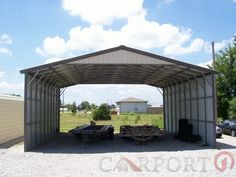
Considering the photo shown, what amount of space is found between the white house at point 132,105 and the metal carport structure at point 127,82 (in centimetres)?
6823

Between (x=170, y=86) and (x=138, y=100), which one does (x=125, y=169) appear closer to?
(x=170, y=86)

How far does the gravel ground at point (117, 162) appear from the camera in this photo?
35.7 ft

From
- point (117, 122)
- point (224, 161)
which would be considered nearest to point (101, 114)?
point (117, 122)

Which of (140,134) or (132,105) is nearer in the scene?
(140,134)

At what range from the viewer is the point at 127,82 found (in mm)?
28984

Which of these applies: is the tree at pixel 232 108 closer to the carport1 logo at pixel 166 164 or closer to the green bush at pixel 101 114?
the carport1 logo at pixel 166 164

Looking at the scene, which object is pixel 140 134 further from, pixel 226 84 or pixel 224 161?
pixel 226 84

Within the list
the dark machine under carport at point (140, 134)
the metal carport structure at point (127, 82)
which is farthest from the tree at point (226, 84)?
the dark machine under carport at point (140, 134)

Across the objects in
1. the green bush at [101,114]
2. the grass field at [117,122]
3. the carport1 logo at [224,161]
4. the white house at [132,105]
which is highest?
the white house at [132,105]

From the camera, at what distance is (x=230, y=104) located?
3123 cm

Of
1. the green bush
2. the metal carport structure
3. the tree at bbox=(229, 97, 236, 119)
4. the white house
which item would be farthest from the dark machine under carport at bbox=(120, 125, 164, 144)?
the white house

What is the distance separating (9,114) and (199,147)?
1107cm

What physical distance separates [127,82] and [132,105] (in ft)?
227

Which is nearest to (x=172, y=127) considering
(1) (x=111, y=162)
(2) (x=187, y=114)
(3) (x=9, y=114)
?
(2) (x=187, y=114)
